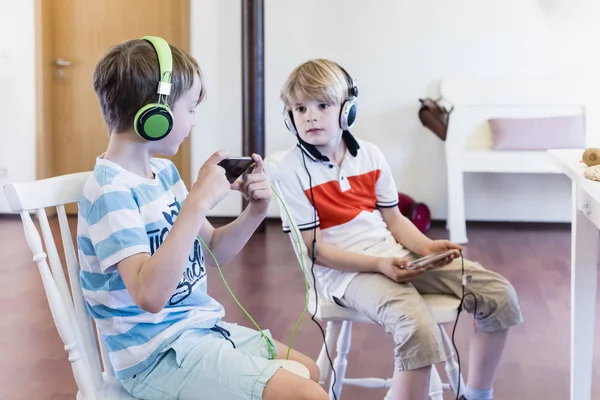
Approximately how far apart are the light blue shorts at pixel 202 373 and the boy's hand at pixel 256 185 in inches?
11.1

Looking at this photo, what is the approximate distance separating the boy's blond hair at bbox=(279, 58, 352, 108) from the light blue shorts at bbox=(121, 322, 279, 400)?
847 millimetres

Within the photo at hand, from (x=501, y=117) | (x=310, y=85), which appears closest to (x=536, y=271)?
(x=501, y=117)

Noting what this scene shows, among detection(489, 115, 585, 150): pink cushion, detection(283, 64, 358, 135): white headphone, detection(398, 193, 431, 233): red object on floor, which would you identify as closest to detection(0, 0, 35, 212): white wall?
detection(398, 193, 431, 233): red object on floor

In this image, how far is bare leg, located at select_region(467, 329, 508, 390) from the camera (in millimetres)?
2092

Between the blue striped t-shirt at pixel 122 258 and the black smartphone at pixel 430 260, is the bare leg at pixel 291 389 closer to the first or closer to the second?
the blue striped t-shirt at pixel 122 258

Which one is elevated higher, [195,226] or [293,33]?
[293,33]

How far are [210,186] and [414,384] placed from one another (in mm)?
765

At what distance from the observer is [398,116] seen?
5168 mm

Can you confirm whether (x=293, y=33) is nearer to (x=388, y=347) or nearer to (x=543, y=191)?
(x=543, y=191)

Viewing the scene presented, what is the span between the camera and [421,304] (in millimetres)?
1876

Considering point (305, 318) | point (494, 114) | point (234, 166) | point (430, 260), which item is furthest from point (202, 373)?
point (494, 114)

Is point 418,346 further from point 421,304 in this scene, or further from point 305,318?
point 305,318

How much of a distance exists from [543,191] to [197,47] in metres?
2.40

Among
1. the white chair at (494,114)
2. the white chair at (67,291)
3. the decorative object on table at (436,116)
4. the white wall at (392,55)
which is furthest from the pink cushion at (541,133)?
the white chair at (67,291)
